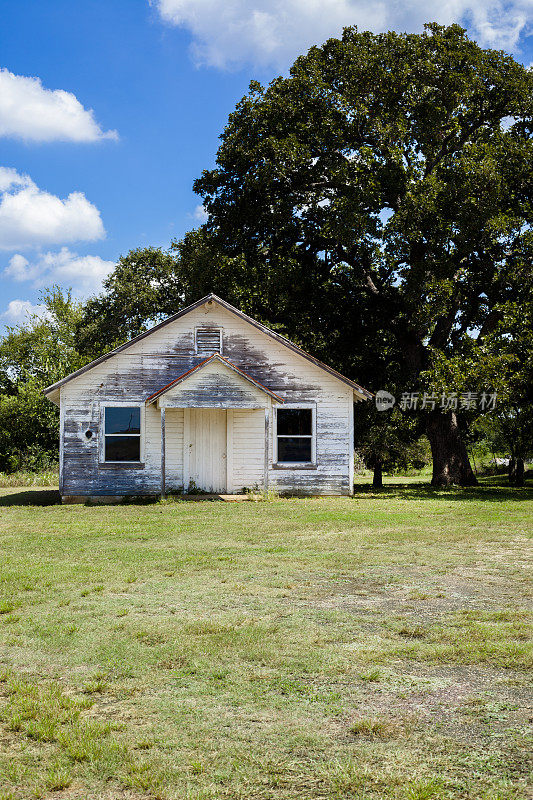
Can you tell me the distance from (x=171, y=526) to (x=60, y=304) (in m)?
31.0

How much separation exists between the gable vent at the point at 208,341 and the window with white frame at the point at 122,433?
2.52 m

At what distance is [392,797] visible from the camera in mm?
3188

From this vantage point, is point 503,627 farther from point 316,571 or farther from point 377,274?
point 377,274

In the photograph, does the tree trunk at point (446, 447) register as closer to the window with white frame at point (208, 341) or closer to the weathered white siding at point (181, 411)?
the weathered white siding at point (181, 411)

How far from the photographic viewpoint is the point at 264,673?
480 cm

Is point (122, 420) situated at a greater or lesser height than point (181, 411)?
lesser

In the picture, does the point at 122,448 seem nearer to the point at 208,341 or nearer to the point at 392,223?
the point at 208,341

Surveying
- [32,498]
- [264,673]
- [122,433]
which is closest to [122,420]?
[122,433]

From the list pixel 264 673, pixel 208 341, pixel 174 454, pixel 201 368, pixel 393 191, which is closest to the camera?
pixel 264 673

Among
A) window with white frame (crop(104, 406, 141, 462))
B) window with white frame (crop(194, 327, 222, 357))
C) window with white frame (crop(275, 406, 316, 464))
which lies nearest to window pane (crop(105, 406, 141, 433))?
window with white frame (crop(104, 406, 141, 462))

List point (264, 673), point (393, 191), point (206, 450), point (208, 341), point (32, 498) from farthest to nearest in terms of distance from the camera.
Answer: point (393, 191), point (32, 498), point (208, 341), point (206, 450), point (264, 673)

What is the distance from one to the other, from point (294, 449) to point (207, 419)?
2.70 meters

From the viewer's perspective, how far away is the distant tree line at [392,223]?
2181 centimetres

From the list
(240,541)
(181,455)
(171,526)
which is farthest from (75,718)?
(181,455)
